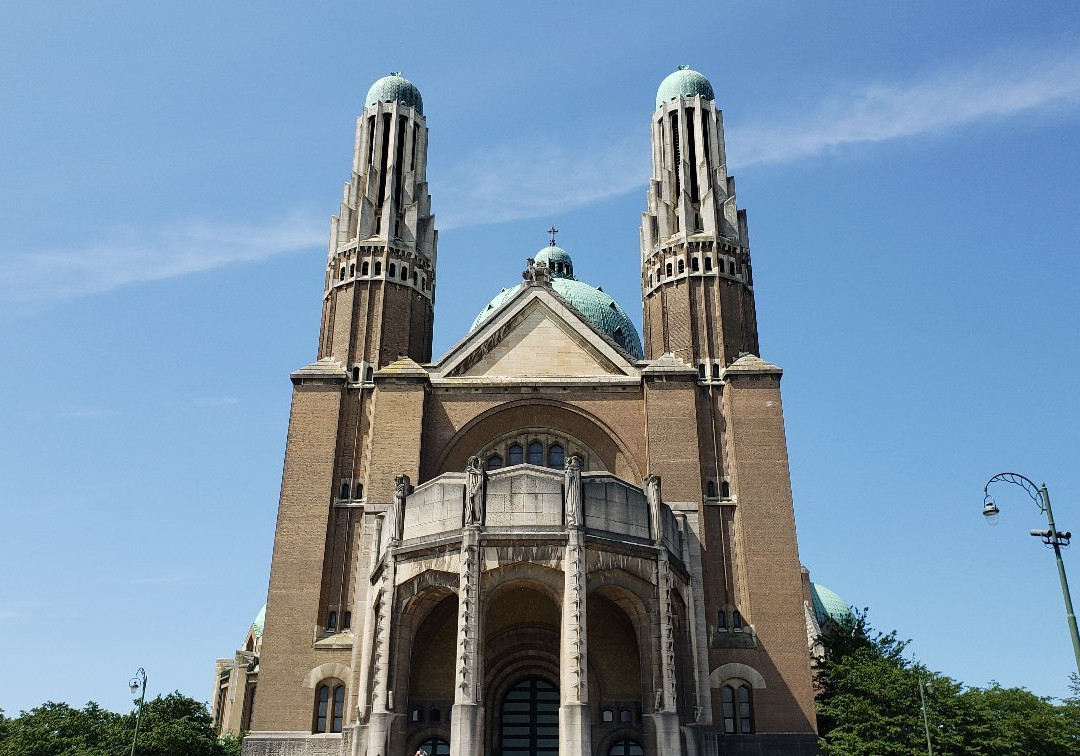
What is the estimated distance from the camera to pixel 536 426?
4038 centimetres

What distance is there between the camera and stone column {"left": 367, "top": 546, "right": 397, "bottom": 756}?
29.0m

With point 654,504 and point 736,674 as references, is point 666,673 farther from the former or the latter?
point 736,674

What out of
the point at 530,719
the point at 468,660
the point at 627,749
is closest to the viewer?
the point at 468,660

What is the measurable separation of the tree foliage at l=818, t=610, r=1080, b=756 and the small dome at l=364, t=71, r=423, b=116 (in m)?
31.6

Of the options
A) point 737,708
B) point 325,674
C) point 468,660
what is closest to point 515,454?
point 325,674

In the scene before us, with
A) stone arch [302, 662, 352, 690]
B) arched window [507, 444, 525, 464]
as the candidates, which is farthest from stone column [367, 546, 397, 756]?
arched window [507, 444, 525, 464]

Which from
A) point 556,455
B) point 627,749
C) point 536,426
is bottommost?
point 627,749

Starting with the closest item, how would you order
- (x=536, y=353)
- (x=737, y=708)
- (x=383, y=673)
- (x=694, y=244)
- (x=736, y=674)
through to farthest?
(x=383, y=673) → (x=737, y=708) → (x=736, y=674) → (x=536, y=353) → (x=694, y=244)

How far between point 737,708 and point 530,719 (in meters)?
7.19

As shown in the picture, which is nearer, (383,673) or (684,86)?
(383,673)

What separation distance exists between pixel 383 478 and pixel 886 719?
762 inches

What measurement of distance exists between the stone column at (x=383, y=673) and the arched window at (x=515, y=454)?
9.33 meters

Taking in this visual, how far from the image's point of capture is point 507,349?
41812 millimetres

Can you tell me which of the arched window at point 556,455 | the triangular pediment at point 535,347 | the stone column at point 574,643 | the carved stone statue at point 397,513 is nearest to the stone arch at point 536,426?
the arched window at point 556,455
